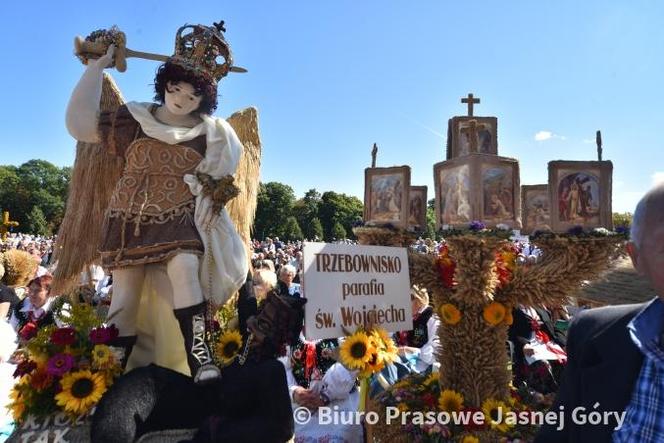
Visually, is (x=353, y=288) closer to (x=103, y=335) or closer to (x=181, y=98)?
(x=103, y=335)

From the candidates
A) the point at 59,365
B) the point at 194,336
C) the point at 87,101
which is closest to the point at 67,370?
the point at 59,365

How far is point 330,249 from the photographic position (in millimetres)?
2605

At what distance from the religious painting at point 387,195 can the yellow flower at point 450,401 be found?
1.16 m

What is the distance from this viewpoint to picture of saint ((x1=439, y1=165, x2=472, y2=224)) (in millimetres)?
2824

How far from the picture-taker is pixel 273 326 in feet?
7.27

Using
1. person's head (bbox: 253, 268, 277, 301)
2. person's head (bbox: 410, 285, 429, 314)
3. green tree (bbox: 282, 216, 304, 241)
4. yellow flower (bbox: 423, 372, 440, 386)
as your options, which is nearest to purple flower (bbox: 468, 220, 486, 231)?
yellow flower (bbox: 423, 372, 440, 386)

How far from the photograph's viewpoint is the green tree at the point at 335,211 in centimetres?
5384

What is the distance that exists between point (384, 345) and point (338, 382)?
132cm

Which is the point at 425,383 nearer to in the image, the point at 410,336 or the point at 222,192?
the point at 410,336

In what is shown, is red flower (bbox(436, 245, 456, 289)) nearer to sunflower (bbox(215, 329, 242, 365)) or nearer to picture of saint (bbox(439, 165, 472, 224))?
picture of saint (bbox(439, 165, 472, 224))

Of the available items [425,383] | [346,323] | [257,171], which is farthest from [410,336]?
[257,171]

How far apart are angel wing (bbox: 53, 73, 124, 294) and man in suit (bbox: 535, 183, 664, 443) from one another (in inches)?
105

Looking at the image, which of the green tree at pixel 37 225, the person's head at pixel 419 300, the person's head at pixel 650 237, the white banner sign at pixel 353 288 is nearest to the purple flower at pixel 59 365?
the white banner sign at pixel 353 288

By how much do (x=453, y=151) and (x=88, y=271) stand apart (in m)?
2.62
